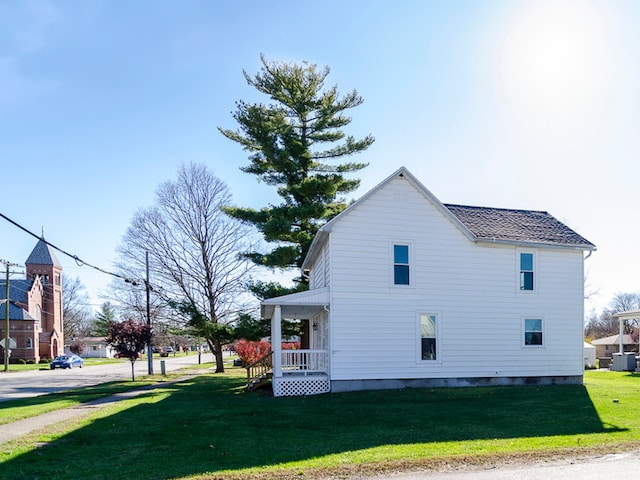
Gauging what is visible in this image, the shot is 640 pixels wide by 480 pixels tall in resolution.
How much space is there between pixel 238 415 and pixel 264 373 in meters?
8.35

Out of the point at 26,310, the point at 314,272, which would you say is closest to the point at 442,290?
the point at 314,272

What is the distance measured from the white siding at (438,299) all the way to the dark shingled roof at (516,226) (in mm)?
441

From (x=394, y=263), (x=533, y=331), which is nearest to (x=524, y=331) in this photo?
(x=533, y=331)

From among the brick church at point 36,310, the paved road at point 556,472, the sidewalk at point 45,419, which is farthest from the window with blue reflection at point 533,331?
the brick church at point 36,310

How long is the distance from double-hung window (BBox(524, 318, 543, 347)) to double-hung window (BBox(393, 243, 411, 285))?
5.00 m

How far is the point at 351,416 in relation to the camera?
13.2 meters

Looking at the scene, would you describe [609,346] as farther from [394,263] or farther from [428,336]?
[394,263]

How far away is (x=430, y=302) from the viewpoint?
1919 centimetres

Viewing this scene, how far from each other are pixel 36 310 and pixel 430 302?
2253 inches

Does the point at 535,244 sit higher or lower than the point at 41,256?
lower

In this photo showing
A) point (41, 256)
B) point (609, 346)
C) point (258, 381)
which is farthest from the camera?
point (41, 256)

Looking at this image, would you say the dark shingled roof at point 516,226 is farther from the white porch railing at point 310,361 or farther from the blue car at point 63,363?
the blue car at point 63,363

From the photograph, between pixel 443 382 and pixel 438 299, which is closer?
pixel 443 382

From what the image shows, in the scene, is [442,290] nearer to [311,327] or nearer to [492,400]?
[492,400]
